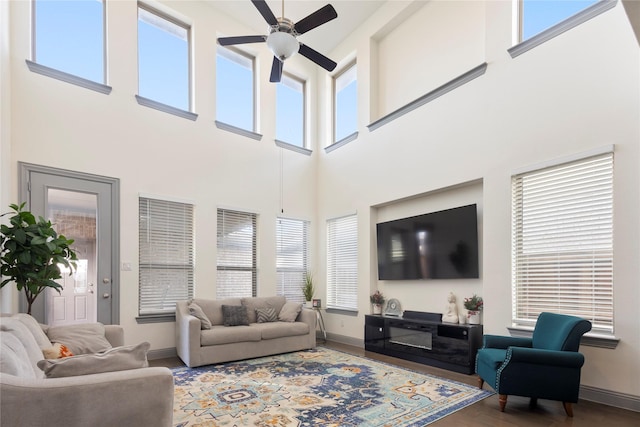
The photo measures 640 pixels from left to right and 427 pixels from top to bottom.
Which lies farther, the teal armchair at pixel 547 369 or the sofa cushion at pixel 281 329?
the sofa cushion at pixel 281 329

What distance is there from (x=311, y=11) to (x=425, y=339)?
Answer: 563cm

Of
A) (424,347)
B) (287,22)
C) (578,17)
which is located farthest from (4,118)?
(578,17)

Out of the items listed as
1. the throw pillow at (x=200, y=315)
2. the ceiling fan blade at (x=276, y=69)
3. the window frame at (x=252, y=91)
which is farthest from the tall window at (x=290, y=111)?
the throw pillow at (x=200, y=315)

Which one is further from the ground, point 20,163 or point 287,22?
point 287,22

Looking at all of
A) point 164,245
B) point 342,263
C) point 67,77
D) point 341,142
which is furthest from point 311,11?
point 164,245

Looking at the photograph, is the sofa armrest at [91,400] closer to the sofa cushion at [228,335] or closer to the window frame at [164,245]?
the sofa cushion at [228,335]

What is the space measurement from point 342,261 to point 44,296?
14.8ft

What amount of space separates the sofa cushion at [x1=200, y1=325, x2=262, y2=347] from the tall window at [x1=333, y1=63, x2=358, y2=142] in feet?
13.3

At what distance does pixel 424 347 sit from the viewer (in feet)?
16.7

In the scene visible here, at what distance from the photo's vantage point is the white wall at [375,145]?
11.8ft

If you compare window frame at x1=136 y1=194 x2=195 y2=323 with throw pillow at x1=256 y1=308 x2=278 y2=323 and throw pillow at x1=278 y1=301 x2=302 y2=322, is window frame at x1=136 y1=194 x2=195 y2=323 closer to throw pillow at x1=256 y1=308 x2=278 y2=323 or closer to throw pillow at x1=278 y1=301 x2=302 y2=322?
throw pillow at x1=256 y1=308 x2=278 y2=323

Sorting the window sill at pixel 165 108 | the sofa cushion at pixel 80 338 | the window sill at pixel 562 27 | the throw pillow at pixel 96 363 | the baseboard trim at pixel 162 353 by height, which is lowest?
the baseboard trim at pixel 162 353

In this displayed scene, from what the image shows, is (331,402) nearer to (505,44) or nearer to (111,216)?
(111,216)

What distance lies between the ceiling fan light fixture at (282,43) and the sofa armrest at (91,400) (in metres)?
3.07
